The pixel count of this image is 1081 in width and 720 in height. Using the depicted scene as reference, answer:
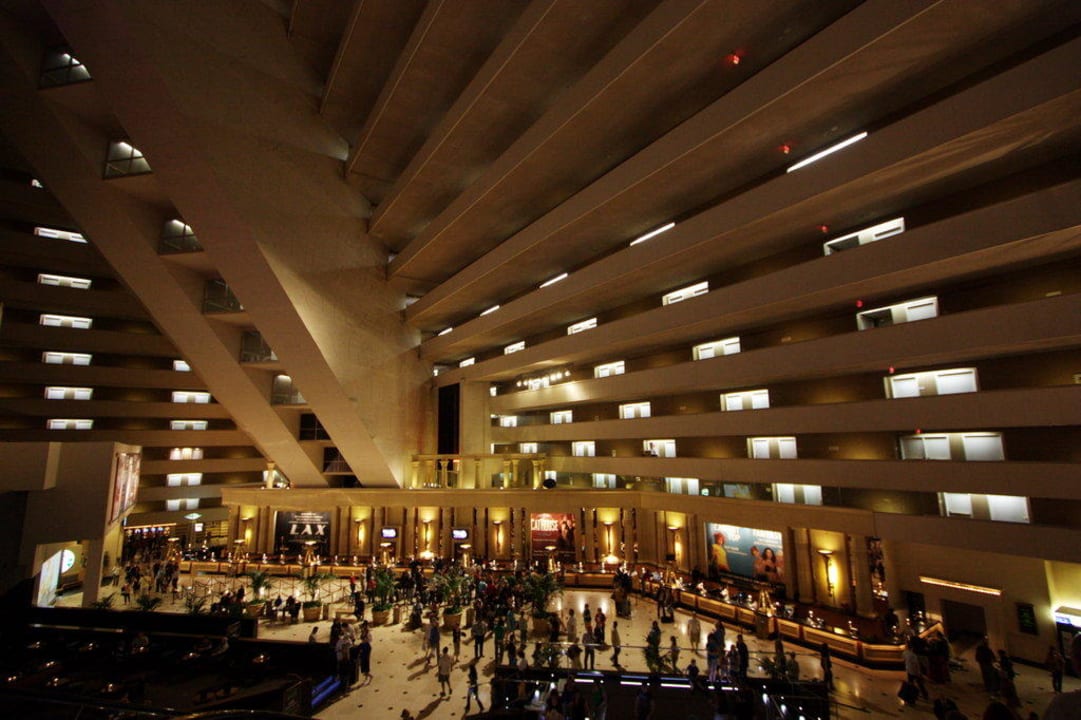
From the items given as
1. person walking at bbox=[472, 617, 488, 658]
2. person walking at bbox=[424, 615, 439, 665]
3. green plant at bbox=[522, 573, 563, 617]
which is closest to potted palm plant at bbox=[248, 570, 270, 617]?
person walking at bbox=[424, 615, 439, 665]

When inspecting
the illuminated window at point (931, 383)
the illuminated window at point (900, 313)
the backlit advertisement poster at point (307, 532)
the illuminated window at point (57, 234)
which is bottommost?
the backlit advertisement poster at point (307, 532)

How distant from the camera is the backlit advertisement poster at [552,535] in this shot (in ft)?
81.7

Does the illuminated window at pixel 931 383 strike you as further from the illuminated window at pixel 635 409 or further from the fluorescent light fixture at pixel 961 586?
the illuminated window at pixel 635 409

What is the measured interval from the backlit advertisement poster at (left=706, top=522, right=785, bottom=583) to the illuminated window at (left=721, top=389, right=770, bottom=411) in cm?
462

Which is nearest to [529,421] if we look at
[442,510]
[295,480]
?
[442,510]

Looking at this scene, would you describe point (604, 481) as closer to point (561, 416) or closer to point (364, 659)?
point (561, 416)

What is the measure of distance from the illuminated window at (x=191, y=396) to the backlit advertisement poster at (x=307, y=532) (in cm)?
1353

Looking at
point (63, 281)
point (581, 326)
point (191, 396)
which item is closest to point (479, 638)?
point (581, 326)

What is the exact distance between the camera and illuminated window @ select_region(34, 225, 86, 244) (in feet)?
94.9

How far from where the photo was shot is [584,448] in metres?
28.6

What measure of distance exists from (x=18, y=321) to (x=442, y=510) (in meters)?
26.0

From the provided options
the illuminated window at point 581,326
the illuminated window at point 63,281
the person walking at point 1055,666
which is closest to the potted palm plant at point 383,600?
the illuminated window at point 581,326

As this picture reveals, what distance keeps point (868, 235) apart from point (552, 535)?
18332mm

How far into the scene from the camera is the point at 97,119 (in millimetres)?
18156
